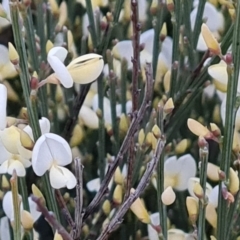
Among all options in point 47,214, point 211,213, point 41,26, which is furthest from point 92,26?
point 47,214

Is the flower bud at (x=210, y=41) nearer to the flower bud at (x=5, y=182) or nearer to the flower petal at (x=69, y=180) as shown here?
the flower petal at (x=69, y=180)

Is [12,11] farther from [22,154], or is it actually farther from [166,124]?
[166,124]

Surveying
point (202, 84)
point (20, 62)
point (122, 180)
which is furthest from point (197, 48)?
point (20, 62)

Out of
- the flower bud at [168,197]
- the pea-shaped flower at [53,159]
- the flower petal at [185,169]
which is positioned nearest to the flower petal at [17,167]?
the pea-shaped flower at [53,159]

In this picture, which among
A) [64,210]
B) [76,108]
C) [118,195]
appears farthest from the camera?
[76,108]

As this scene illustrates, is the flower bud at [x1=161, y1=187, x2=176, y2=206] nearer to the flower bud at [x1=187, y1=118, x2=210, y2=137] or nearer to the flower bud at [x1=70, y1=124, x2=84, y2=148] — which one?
the flower bud at [x1=187, y1=118, x2=210, y2=137]

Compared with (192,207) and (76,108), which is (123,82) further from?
(192,207)

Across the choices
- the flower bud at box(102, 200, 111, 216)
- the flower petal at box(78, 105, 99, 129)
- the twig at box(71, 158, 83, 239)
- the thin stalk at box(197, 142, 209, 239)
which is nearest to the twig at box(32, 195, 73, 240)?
the twig at box(71, 158, 83, 239)
